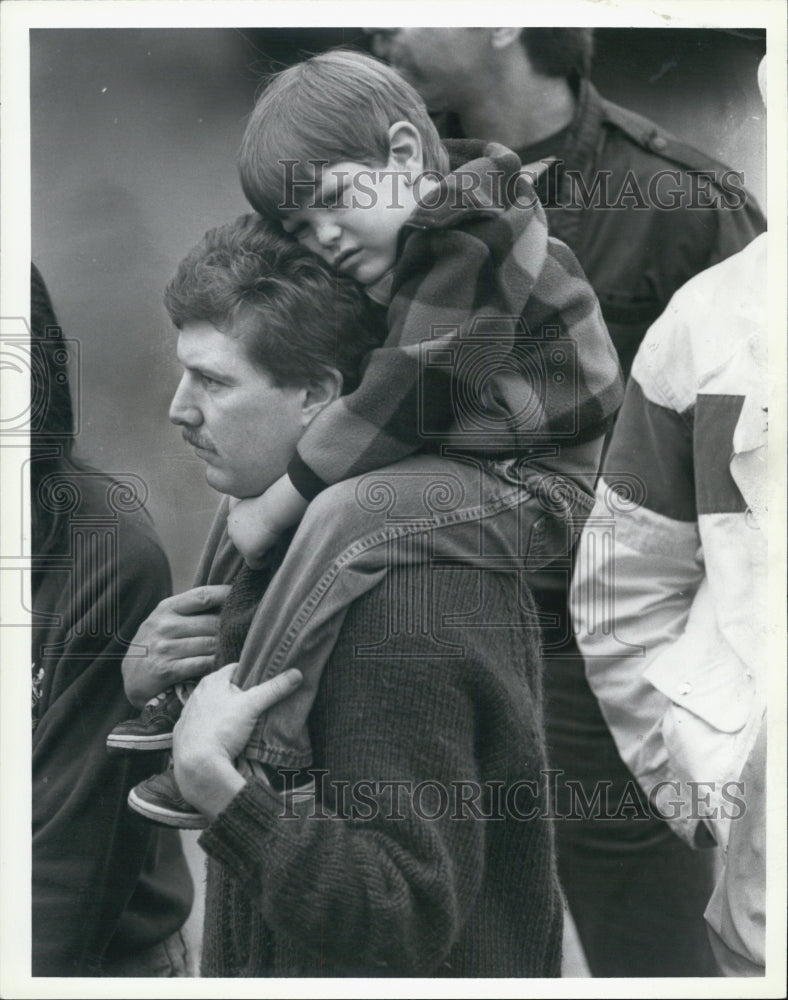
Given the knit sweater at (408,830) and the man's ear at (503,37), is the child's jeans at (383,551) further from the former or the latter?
the man's ear at (503,37)

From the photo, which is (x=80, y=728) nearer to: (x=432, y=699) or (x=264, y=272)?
(x=432, y=699)

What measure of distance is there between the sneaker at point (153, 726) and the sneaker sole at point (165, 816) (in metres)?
0.11

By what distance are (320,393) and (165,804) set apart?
955 mm

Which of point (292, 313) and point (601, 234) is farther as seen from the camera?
point (601, 234)

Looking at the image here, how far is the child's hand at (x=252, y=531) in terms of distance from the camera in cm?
278

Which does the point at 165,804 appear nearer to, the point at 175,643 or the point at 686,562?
the point at 175,643

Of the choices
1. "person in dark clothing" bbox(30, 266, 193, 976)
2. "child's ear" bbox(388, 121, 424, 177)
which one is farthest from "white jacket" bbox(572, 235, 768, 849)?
"person in dark clothing" bbox(30, 266, 193, 976)

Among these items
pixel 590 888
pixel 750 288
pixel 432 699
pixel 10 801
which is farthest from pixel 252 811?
pixel 750 288

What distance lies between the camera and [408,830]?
2.70 m

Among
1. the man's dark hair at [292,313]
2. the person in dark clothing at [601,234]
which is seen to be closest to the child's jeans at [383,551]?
the person in dark clothing at [601,234]

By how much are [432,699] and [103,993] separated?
1.05m

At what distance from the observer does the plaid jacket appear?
8.97 feet

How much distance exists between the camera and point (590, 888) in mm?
2910

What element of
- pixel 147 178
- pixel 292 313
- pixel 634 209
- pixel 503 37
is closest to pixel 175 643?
pixel 292 313
